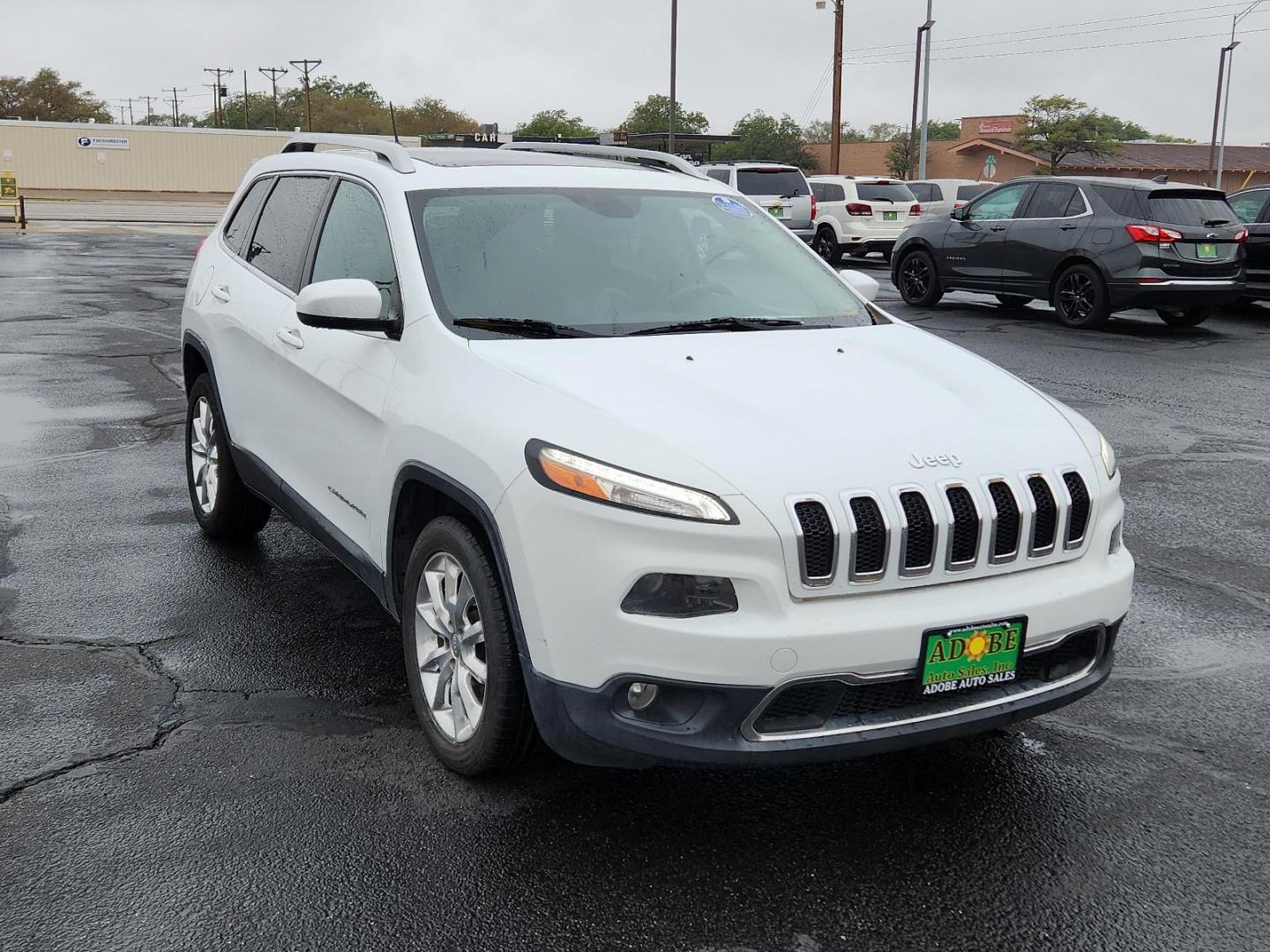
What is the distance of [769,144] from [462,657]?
310 feet

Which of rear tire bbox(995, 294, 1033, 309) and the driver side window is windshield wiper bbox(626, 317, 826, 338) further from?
rear tire bbox(995, 294, 1033, 309)

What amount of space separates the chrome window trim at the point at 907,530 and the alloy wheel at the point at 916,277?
48.2ft

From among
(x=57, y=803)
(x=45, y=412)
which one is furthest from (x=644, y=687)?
(x=45, y=412)

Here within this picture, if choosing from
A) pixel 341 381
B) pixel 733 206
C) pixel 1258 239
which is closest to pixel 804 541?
pixel 341 381

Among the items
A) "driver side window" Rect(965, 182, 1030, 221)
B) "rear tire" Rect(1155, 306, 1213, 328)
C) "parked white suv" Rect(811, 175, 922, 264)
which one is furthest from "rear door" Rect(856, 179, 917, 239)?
"rear tire" Rect(1155, 306, 1213, 328)

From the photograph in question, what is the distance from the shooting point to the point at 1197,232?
14102 millimetres

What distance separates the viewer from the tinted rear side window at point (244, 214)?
5688mm

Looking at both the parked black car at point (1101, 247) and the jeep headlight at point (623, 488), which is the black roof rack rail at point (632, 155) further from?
the parked black car at point (1101, 247)

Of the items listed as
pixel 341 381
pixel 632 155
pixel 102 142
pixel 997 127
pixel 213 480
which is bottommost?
pixel 213 480

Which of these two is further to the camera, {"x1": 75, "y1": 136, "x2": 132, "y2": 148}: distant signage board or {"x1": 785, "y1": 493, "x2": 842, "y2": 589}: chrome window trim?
{"x1": 75, "y1": 136, "x2": 132, "y2": 148}: distant signage board

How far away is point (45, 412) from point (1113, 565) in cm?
790

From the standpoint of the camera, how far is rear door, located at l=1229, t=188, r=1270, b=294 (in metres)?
15.4

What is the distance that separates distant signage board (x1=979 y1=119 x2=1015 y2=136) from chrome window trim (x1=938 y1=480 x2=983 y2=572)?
8364 centimetres

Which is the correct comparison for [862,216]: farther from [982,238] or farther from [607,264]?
[607,264]
